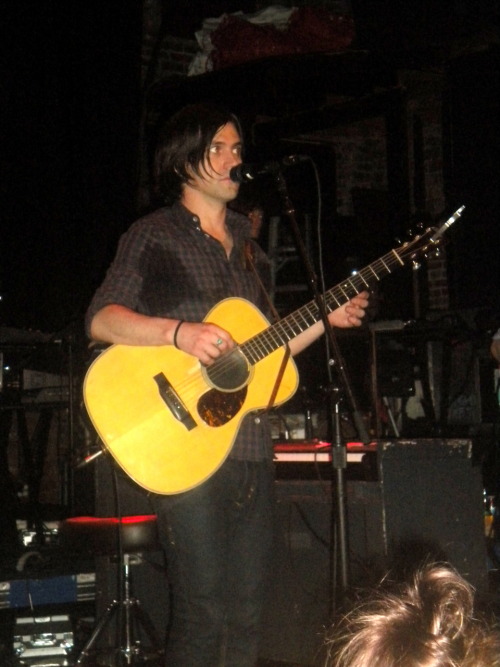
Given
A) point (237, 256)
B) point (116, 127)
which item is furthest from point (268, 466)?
point (116, 127)

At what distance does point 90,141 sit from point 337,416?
351 centimetres

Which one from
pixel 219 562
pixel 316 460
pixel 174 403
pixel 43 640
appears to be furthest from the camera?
pixel 43 640

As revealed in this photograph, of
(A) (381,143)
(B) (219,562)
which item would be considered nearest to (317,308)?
(B) (219,562)

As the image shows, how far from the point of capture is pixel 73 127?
5.38 metres

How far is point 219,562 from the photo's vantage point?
7.42ft

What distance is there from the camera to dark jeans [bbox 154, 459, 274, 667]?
2234 mm

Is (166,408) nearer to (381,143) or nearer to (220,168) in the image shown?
(220,168)

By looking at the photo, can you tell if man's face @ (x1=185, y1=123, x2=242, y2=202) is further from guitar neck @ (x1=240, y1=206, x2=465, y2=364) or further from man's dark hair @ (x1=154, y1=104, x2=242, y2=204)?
guitar neck @ (x1=240, y1=206, x2=465, y2=364)

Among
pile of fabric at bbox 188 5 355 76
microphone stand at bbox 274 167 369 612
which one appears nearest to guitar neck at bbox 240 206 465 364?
microphone stand at bbox 274 167 369 612

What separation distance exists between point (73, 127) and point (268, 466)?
359 cm

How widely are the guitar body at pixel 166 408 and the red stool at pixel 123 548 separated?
1.07 m

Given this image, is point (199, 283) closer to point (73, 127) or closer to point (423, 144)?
point (73, 127)

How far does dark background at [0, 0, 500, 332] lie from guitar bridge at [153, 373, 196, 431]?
Answer: 6.32 ft

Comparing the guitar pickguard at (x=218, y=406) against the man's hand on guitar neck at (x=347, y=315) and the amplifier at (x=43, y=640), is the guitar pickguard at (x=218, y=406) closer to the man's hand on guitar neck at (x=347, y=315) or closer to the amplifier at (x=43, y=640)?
the man's hand on guitar neck at (x=347, y=315)
